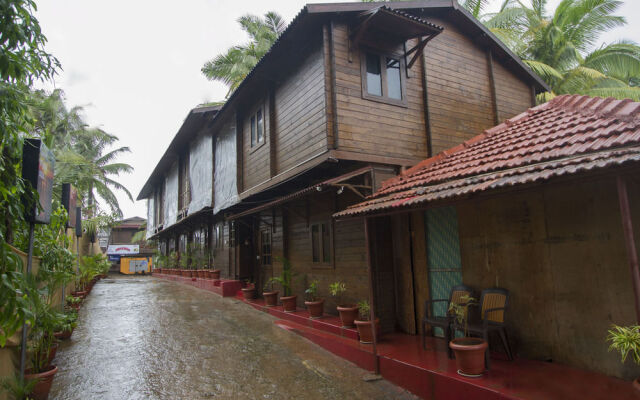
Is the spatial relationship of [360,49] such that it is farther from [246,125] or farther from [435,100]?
[246,125]

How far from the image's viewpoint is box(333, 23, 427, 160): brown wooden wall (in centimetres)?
758

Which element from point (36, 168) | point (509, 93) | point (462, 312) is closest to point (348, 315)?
point (462, 312)

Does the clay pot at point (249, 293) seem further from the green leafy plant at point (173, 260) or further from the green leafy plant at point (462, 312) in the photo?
the green leafy plant at point (173, 260)

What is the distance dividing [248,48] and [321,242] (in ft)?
50.7

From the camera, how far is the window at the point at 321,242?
9.07m

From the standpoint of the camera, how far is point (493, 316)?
5.46 metres

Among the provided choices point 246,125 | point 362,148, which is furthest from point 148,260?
point 362,148

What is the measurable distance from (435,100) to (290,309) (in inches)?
238

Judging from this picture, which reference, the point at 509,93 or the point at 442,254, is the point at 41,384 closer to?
the point at 442,254

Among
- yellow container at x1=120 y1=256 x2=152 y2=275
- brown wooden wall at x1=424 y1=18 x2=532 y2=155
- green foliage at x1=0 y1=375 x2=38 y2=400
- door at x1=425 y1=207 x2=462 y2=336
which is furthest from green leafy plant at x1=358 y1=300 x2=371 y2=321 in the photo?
yellow container at x1=120 y1=256 x2=152 y2=275

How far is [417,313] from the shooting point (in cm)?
699

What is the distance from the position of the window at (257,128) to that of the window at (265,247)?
293cm

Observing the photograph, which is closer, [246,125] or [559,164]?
[559,164]

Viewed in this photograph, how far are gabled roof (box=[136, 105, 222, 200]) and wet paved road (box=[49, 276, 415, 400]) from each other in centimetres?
821
